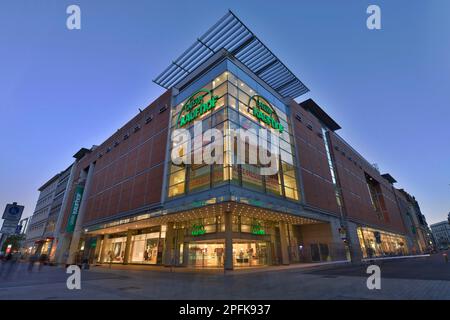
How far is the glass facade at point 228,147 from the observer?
22.9m

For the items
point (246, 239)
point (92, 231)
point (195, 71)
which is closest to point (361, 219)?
point (246, 239)

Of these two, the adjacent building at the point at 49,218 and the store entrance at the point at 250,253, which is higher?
the adjacent building at the point at 49,218

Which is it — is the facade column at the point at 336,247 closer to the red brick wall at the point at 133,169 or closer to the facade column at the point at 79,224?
the red brick wall at the point at 133,169

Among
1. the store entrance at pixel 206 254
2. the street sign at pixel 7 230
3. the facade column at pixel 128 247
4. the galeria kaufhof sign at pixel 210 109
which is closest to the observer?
the street sign at pixel 7 230

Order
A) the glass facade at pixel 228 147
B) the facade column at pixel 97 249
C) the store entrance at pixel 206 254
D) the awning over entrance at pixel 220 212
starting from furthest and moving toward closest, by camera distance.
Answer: the facade column at pixel 97 249 < the store entrance at pixel 206 254 < the glass facade at pixel 228 147 < the awning over entrance at pixel 220 212

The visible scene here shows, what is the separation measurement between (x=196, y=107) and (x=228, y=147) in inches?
335

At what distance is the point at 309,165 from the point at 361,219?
18.9 meters

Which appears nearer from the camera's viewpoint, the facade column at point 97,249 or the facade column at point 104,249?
the facade column at point 104,249

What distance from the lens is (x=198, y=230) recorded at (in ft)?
83.1

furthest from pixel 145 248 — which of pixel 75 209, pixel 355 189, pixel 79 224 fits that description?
pixel 355 189

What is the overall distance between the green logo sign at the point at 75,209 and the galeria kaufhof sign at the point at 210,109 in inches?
1277

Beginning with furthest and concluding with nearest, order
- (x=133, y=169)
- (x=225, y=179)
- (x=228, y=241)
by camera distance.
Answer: (x=133, y=169) < (x=225, y=179) < (x=228, y=241)

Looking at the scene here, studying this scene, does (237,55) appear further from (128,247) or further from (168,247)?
(128,247)

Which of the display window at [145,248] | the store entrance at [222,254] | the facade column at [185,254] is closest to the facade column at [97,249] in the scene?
the display window at [145,248]
